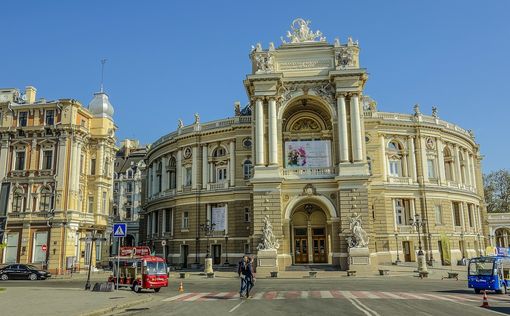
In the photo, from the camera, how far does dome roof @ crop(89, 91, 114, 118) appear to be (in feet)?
186

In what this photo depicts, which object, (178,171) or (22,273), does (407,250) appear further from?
(22,273)

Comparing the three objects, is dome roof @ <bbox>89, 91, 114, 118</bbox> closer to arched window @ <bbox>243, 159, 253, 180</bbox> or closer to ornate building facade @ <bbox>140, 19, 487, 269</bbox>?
Result: ornate building facade @ <bbox>140, 19, 487, 269</bbox>

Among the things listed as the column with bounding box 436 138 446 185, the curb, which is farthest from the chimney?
the column with bounding box 436 138 446 185

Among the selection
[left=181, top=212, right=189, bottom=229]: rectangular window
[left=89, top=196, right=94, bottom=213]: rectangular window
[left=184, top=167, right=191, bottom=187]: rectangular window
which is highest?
[left=184, top=167, right=191, bottom=187]: rectangular window

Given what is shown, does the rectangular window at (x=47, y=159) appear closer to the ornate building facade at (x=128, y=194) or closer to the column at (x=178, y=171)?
the column at (x=178, y=171)

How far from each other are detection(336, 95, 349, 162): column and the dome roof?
29098 millimetres

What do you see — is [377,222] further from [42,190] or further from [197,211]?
[42,190]

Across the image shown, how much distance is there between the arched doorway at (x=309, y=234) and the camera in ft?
156

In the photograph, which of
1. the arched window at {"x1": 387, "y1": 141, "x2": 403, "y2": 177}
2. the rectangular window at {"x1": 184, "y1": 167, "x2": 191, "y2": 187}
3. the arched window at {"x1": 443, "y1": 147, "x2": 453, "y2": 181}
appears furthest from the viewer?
the arched window at {"x1": 443, "y1": 147, "x2": 453, "y2": 181}

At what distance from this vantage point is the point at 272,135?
153 ft

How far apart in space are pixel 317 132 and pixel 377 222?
1359 cm

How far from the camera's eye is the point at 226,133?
5781 cm

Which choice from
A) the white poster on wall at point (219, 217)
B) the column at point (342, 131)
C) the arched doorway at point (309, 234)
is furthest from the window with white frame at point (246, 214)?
the column at point (342, 131)

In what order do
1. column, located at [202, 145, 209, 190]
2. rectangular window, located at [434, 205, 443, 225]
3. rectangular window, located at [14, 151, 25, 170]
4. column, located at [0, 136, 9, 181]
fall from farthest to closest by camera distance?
column, located at [202, 145, 209, 190], rectangular window, located at [434, 205, 443, 225], rectangular window, located at [14, 151, 25, 170], column, located at [0, 136, 9, 181]
